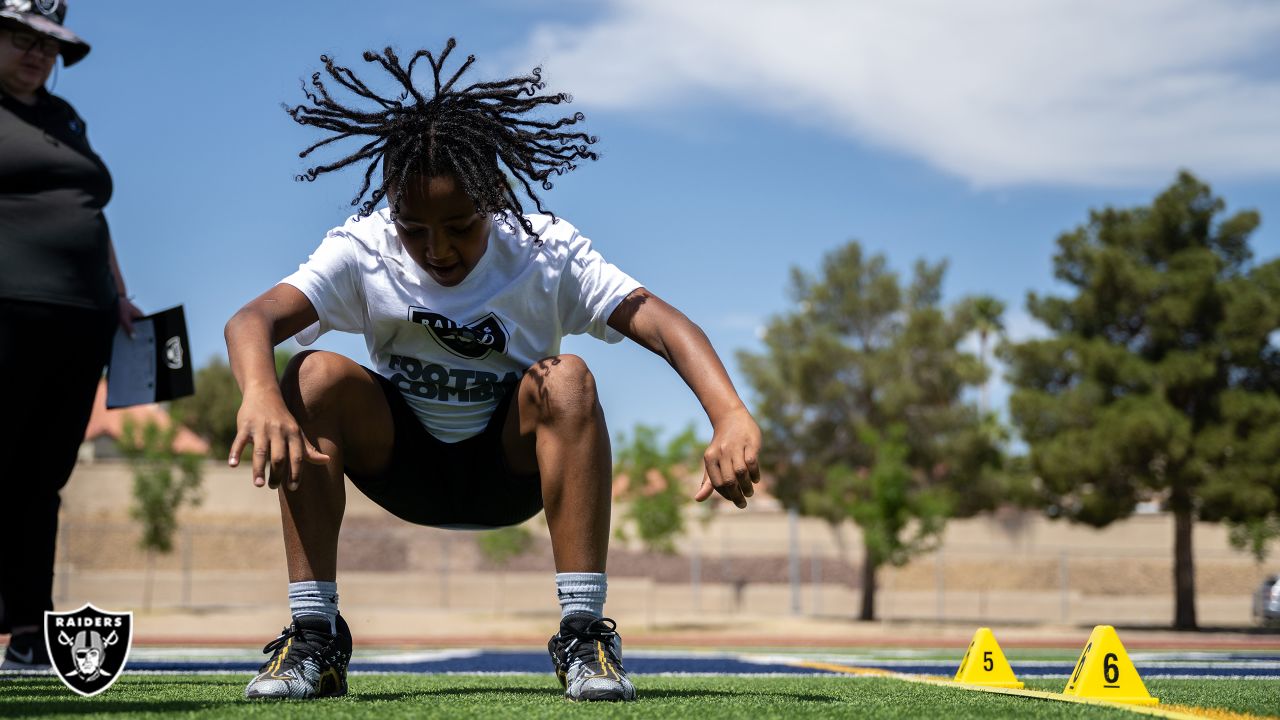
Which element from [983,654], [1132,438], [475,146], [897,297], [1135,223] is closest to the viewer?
[475,146]

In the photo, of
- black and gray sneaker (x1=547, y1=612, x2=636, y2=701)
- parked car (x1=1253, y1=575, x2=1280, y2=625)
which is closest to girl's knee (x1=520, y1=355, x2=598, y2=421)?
black and gray sneaker (x1=547, y1=612, x2=636, y2=701)

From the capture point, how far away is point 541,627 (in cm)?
2328

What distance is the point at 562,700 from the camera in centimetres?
306

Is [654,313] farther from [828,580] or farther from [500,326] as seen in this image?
[828,580]

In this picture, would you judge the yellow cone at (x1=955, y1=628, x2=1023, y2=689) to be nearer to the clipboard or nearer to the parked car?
the clipboard

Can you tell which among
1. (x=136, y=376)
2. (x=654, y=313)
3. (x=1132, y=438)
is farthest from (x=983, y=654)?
(x=1132, y=438)

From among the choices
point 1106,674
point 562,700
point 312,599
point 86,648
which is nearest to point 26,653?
point 86,648

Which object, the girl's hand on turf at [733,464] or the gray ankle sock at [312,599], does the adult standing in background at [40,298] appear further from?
the girl's hand on turf at [733,464]

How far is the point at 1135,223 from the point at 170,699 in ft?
73.3

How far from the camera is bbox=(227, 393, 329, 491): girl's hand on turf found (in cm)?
255

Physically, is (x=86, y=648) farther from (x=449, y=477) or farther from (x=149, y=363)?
(x=149, y=363)

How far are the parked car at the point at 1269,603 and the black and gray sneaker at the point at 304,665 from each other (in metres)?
24.2

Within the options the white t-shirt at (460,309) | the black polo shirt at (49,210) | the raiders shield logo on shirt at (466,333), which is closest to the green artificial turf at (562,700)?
the white t-shirt at (460,309)

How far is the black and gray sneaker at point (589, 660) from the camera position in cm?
296
